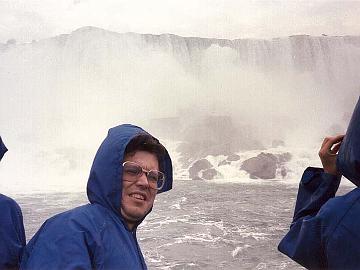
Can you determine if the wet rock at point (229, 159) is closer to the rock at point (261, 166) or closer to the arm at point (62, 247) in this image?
the rock at point (261, 166)

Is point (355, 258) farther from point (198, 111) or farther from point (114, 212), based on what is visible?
point (198, 111)

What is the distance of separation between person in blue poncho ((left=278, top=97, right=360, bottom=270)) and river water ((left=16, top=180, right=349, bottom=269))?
5.09m

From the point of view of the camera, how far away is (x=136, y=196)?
0.85m

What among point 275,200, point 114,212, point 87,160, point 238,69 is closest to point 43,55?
point 87,160

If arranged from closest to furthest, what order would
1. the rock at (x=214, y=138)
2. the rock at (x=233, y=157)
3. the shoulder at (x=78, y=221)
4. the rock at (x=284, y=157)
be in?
the shoulder at (x=78, y=221), the rock at (x=284, y=157), the rock at (x=233, y=157), the rock at (x=214, y=138)

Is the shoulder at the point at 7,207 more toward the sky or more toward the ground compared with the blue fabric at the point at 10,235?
more toward the sky

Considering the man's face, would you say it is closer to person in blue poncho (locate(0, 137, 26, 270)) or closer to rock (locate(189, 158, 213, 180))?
person in blue poncho (locate(0, 137, 26, 270))

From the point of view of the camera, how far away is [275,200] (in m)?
11.3

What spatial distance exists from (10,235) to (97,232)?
285mm

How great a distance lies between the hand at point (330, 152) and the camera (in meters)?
0.70

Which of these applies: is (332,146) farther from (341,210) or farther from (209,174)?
(209,174)

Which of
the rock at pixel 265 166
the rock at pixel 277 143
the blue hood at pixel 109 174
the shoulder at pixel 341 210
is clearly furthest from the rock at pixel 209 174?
the shoulder at pixel 341 210

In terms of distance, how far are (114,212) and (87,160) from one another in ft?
60.0

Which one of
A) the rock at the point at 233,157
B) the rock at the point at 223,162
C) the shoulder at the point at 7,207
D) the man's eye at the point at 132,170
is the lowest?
the rock at the point at 223,162
